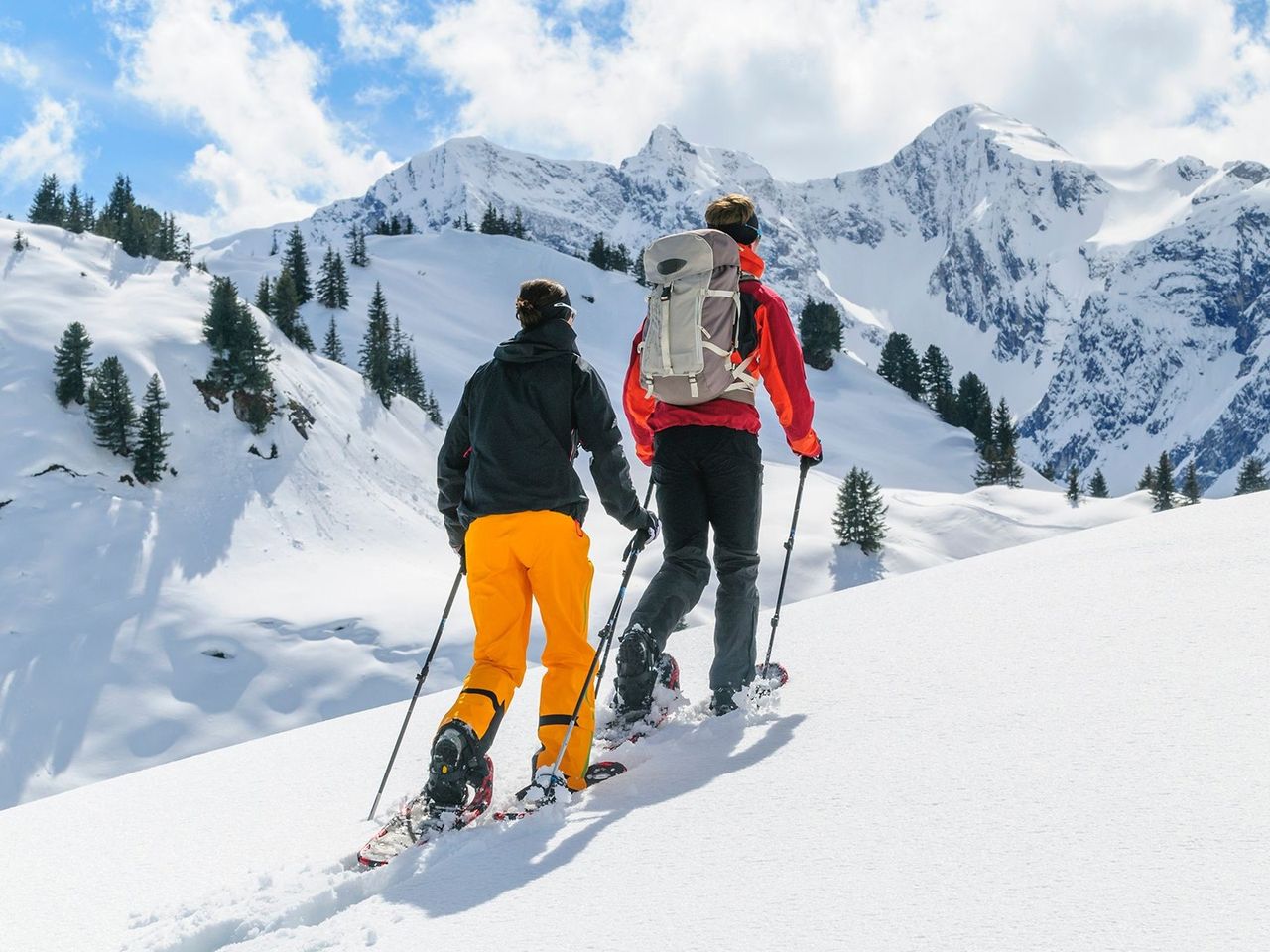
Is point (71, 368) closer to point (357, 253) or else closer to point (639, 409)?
point (639, 409)

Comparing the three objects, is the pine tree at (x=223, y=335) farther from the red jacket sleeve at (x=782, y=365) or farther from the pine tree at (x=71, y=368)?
the red jacket sleeve at (x=782, y=365)

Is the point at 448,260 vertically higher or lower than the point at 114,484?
higher

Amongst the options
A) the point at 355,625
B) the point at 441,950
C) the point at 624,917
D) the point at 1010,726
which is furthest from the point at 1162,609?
the point at 355,625

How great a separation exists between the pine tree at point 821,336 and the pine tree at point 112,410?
180ft

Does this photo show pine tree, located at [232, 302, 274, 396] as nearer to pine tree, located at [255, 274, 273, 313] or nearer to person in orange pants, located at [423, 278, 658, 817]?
pine tree, located at [255, 274, 273, 313]

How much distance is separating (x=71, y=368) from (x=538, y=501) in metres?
38.2

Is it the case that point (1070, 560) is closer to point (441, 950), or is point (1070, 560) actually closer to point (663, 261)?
point (663, 261)

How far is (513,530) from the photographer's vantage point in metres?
4.11

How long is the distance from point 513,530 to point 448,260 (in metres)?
85.9

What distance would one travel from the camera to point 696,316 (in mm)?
4660

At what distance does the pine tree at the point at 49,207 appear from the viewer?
59750 mm

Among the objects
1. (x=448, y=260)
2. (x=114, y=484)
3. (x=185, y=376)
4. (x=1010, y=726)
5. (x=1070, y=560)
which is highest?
(x=448, y=260)

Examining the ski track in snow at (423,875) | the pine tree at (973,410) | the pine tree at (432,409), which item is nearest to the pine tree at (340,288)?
the pine tree at (432,409)

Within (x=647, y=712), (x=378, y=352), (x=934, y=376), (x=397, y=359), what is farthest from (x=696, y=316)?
(x=934, y=376)
